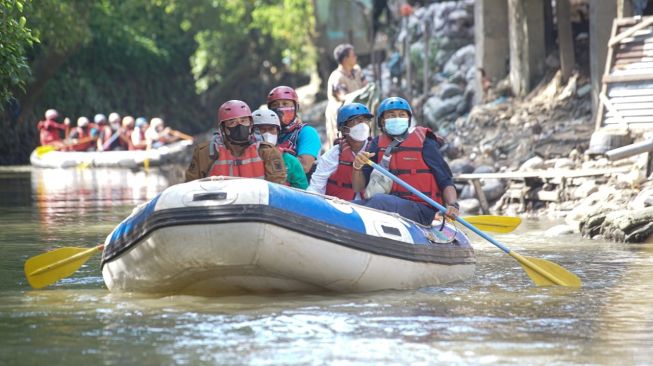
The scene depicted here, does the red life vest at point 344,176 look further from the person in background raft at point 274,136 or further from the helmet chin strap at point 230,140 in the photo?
the helmet chin strap at point 230,140

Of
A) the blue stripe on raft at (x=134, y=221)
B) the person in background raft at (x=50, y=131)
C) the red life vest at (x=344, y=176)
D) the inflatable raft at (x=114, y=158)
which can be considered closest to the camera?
A: the blue stripe on raft at (x=134, y=221)

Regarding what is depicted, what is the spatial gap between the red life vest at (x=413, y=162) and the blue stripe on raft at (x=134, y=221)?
2.03 m

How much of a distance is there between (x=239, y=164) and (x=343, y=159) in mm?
1218

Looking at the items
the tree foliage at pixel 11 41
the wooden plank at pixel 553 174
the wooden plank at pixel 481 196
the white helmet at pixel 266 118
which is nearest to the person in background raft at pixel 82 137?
the wooden plank at pixel 481 196

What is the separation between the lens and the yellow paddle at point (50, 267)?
984 centimetres

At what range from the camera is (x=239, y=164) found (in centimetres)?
967

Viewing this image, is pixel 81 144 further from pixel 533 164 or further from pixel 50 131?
pixel 533 164

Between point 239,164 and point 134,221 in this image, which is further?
point 239,164

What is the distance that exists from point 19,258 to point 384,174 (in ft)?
12.3

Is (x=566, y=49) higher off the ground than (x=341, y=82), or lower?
higher

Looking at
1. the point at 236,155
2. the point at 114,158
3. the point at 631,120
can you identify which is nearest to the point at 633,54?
the point at 631,120

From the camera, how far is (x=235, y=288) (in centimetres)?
922

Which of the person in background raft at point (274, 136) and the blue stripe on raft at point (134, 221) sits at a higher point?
the person in background raft at point (274, 136)

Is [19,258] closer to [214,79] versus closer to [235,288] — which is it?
[235,288]
